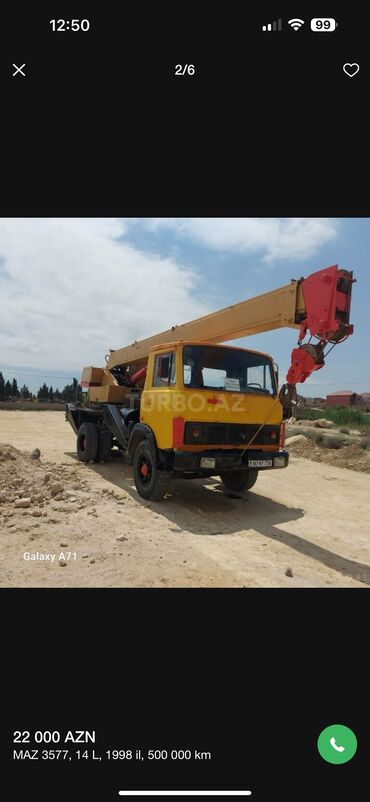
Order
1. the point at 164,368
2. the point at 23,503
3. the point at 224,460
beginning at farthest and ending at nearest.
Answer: the point at 164,368 < the point at 224,460 < the point at 23,503

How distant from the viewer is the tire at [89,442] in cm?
992

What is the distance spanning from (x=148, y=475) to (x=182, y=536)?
6.22ft

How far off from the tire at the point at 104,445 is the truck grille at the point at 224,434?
4.56m

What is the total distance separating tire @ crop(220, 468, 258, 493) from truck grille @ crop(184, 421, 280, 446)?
103 centimetres

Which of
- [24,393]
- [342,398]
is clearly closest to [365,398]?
[342,398]

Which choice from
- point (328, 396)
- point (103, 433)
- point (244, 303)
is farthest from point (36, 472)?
point (328, 396)

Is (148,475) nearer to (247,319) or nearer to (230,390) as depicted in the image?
(230,390)

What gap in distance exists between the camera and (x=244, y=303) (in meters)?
6.32

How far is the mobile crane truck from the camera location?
4879 mm

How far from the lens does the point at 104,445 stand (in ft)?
32.5

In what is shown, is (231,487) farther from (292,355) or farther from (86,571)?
(86,571)

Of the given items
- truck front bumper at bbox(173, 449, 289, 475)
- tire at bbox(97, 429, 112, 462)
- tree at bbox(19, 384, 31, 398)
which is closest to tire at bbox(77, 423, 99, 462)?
tire at bbox(97, 429, 112, 462)

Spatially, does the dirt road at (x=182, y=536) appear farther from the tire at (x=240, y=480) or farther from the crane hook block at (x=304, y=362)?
the crane hook block at (x=304, y=362)

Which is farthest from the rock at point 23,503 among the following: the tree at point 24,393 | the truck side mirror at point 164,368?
the tree at point 24,393
